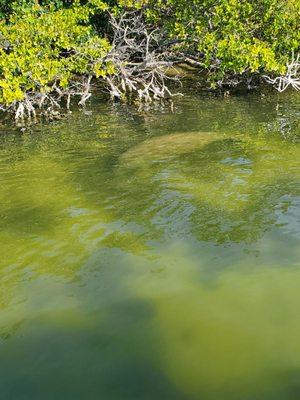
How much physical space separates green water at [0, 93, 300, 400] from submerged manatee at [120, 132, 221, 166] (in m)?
0.07

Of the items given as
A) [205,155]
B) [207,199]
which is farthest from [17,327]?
[205,155]

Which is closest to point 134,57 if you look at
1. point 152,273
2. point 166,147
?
point 166,147

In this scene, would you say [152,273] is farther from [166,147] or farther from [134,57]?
[134,57]

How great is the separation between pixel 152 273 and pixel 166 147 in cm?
545

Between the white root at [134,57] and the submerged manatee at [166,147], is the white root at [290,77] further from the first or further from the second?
the submerged manatee at [166,147]

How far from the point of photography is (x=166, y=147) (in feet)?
33.5

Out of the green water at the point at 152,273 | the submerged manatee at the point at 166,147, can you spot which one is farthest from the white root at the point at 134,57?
the green water at the point at 152,273

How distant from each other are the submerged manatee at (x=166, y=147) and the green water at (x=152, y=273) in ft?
0.22

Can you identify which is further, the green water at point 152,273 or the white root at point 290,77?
the white root at point 290,77

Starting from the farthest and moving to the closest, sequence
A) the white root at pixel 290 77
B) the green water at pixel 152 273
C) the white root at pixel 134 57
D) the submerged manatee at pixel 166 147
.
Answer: the white root at pixel 134 57
the white root at pixel 290 77
the submerged manatee at pixel 166 147
the green water at pixel 152 273

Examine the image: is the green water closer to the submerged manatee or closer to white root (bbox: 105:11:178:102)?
the submerged manatee

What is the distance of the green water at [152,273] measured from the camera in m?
3.71

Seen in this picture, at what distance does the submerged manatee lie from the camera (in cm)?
956

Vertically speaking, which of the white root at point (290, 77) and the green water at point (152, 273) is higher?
the white root at point (290, 77)
